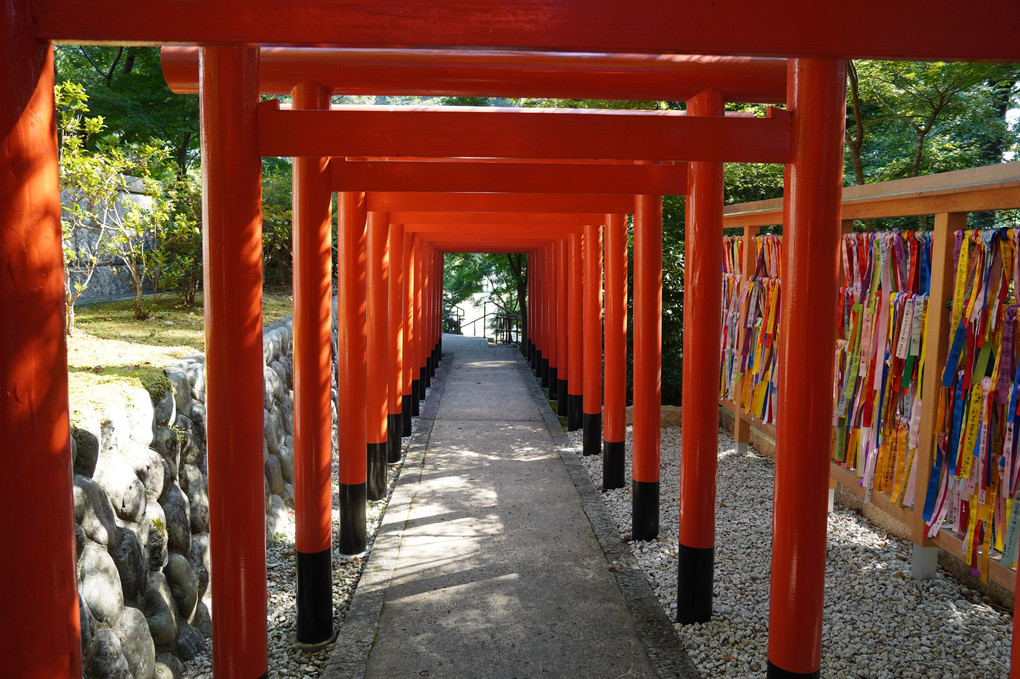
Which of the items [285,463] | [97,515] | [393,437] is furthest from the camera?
[393,437]

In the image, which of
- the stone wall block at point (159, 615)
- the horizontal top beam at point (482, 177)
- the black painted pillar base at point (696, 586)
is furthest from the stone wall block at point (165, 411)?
the black painted pillar base at point (696, 586)

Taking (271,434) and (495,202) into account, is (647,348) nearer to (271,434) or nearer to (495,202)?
(495,202)

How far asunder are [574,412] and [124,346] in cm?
564

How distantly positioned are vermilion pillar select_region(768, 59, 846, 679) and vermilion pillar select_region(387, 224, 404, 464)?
5.55 meters

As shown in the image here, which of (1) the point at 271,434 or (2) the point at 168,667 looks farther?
(1) the point at 271,434

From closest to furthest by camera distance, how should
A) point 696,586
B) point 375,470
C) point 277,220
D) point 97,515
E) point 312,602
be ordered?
1. point 97,515
2. point 312,602
3. point 696,586
4. point 375,470
5. point 277,220

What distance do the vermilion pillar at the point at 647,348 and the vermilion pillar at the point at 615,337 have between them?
128 cm

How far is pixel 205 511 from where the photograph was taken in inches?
185

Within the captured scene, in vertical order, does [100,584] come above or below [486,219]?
below

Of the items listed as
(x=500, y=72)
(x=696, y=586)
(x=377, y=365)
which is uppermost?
(x=500, y=72)

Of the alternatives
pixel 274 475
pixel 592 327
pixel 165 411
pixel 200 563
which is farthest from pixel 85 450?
pixel 592 327

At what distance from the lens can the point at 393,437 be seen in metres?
8.43

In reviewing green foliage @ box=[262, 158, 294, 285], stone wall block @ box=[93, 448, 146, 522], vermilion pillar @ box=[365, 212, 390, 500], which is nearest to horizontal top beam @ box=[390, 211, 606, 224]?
vermilion pillar @ box=[365, 212, 390, 500]

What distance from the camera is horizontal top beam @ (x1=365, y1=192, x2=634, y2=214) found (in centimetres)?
596
